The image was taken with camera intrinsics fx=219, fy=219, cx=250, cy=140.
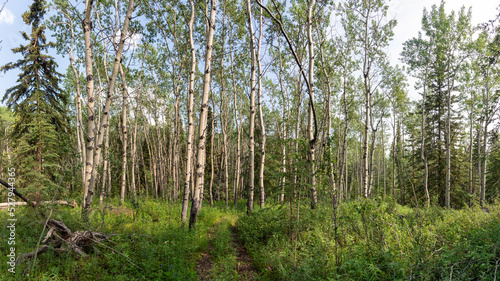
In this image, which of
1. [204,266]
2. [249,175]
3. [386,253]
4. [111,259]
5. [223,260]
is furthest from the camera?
[249,175]

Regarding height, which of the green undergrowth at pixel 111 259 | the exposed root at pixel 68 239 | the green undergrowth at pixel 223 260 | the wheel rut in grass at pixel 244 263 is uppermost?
the exposed root at pixel 68 239

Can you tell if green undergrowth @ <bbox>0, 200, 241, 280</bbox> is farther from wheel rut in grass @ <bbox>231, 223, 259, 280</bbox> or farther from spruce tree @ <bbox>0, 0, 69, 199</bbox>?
spruce tree @ <bbox>0, 0, 69, 199</bbox>

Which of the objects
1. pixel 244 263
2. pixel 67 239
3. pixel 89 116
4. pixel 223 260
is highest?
pixel 89 116

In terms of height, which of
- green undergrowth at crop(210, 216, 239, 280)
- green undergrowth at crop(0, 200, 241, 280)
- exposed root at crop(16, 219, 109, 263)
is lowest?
green undergrowth at crop(210, 216, 239, 280)

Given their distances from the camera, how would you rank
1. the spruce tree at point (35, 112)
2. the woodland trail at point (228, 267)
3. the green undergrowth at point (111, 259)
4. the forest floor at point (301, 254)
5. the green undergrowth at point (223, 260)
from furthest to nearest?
the spruce tree at point (35, 112) < the woodland trail at point (228, 267) < the green undergrowth at point (223, 260) < the green undergrowth at point (111, 259) < the forest floor at point (301, 254)

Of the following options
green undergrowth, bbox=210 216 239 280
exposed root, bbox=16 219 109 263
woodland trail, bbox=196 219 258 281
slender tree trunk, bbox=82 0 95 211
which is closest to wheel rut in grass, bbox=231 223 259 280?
woodland trail, bbox=196 219 258 281

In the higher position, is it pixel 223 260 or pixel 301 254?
pixel 301 254

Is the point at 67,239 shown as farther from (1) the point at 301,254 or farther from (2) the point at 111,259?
(1) the point at 301,254

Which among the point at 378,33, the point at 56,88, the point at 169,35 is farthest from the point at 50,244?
the point at 378,33

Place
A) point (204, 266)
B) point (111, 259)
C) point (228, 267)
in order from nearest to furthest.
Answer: point (111, 259) → point (228, 267) → point (204, 266)

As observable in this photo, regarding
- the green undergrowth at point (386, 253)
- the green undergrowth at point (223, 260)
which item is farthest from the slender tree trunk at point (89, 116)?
the green undergrowth at point (386, 253)

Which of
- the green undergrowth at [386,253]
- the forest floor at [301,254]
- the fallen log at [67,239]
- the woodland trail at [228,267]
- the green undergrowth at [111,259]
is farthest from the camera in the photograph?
the woodland trail at [228,267]

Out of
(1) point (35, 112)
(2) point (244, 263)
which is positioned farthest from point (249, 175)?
(1) point (35, 112)

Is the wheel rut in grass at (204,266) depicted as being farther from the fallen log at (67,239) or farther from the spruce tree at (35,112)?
the spruce tree at (35,112)
